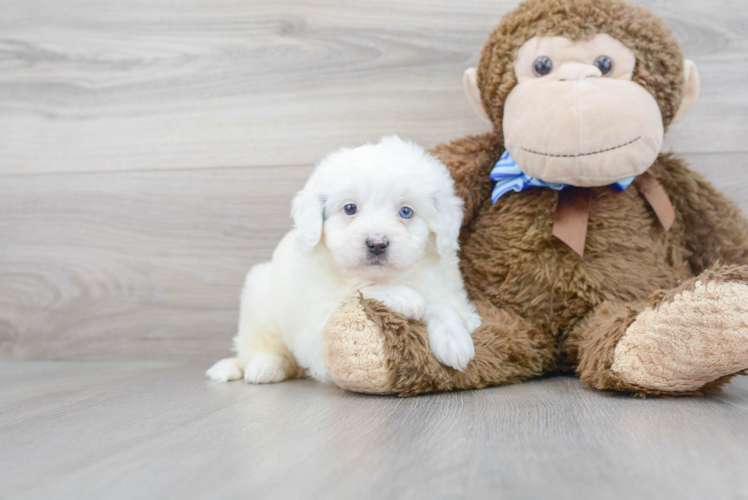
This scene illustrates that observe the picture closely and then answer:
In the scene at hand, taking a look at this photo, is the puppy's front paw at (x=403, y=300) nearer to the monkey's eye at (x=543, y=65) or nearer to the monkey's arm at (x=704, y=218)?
the monkey's eye at (x=543, y=65)

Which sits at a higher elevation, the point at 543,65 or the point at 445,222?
the point at 543,65

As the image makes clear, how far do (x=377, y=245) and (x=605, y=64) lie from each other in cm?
58

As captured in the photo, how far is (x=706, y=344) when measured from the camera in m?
0.89

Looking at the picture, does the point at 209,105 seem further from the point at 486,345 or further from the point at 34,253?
the point at 486,345

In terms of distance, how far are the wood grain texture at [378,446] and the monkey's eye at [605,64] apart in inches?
24.0

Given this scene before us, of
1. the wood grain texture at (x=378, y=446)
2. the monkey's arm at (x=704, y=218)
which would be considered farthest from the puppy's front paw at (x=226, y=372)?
the monkey's arm at (x=704, y=218)

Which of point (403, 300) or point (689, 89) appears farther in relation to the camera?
point (689, 89)

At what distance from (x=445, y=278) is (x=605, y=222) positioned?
0.35m

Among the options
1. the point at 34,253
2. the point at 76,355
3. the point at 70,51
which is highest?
the point at 70,51

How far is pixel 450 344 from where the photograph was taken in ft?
3.39

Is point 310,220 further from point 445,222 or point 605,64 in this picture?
point 605,64

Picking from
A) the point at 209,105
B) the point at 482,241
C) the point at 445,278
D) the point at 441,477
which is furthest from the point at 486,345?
the point at 209,105

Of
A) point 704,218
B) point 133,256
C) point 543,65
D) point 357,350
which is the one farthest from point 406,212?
point 133,256

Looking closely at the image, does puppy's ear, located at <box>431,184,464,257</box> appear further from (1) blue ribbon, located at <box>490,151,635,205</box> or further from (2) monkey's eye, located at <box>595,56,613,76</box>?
(2) monkey's eye, located at <box>595,56,613,76</box>
